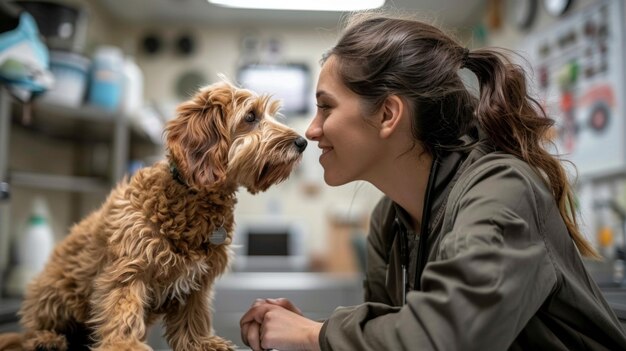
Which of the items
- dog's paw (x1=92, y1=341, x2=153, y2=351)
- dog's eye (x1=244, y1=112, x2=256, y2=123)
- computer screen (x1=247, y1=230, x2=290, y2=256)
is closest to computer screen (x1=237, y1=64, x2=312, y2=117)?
computer screen (x1=247, y1=230, x2=290, y2=256)

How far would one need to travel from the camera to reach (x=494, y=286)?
769 millimetres

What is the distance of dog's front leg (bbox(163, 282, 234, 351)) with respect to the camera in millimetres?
1077

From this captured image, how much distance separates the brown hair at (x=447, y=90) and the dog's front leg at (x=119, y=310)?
54cm

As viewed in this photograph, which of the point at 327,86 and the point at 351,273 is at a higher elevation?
the point at 327,86

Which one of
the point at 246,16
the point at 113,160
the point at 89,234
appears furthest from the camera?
the point at 246,16

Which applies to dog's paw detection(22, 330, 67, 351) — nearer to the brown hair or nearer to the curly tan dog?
the curly tan dog

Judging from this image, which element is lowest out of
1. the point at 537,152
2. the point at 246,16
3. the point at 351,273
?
the point at 351,273

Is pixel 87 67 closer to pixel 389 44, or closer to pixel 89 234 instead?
pixel 89 234

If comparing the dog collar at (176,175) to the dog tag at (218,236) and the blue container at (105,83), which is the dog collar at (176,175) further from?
the blue container at (105,83)

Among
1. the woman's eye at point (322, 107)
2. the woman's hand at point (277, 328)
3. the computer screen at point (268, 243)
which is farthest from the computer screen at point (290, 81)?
the woman's hand at point (277, 328)

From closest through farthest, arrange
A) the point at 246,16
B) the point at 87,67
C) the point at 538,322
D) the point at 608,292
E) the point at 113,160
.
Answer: the point at 538,322 < the point at 608,292 < the point at 87,67 < the point at 113,160 < the point at 246,16

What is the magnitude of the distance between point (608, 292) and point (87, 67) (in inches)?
95.7

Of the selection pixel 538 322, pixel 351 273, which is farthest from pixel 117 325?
pixel 351 273

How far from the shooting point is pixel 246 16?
4.92 meters
